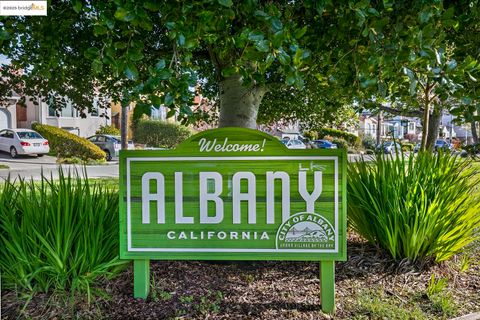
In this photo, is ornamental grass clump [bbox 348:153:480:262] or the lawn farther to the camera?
ornamental grass clump [bbox 348:153:480:262]

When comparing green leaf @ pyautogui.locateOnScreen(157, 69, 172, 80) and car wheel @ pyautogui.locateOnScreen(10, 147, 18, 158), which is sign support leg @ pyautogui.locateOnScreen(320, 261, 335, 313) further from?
car wheel @ pyautogui.locateOnScreen(10, 147, 18, 158)

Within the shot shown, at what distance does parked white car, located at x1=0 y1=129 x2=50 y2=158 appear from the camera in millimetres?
22516

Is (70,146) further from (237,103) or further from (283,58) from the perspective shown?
(283,58)

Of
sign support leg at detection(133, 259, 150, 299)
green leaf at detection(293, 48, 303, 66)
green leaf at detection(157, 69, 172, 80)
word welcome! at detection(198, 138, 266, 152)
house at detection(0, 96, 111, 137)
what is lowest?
sign support leg at detection(133, 259, 150, 299)

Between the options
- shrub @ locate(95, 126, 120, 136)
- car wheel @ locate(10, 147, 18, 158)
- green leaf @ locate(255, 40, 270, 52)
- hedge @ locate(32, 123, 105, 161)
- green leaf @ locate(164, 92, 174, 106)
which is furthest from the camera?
shrub @ locate(95, 126, 120, 136)

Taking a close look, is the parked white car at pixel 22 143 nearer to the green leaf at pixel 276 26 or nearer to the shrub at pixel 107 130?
the shrub at pixel 107 130

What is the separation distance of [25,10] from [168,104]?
73.4 inches

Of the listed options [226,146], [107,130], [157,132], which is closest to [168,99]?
[226,146]

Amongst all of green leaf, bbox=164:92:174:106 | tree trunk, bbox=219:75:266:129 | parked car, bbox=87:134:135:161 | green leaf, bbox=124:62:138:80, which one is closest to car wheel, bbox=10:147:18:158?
parked car, bbox=87:134:135:161

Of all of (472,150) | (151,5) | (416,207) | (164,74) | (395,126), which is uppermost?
(395,126)

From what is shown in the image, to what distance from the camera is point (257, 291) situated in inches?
134

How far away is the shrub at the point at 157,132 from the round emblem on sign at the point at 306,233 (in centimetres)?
2923

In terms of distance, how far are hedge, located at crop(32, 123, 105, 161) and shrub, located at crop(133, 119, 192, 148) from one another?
8.17m

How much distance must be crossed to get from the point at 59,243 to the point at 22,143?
22270 mm
